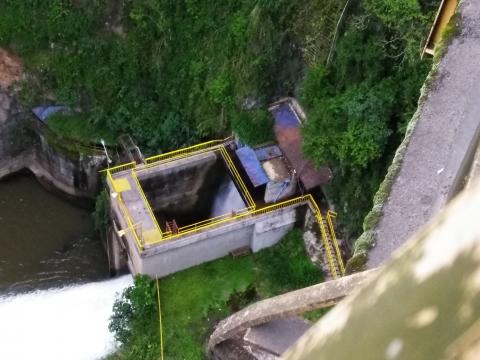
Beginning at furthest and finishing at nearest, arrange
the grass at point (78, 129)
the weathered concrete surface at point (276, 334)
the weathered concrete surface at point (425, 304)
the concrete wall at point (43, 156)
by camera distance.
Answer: the concrete wall at point (43, 156) → the grass at point (78, 129) → the weathered concrete surface at point (276, 334) → the weathered concrete surface at point (425, 304)

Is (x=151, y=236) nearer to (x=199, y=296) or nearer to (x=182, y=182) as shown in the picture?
(x=199, y=296)

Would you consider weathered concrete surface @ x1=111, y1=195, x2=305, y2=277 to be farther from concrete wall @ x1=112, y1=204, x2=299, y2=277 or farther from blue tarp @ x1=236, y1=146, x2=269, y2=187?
blue tarp @ x1=236, y1=146, x2=269, y2=187

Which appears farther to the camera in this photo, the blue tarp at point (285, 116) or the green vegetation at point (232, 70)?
the blue tarp at point (285, 116)

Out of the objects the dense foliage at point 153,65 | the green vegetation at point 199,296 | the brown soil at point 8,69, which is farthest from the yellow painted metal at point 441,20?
the brown soil at point 8,69

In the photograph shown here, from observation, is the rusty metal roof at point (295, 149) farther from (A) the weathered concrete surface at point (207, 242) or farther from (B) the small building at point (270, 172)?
(A) the weathered concrete surface at point (207, 242)

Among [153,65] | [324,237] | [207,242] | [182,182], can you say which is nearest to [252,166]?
[182,182]

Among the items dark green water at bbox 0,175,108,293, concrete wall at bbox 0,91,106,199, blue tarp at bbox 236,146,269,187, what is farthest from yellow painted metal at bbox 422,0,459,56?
dark green water at bbox 0,175,108,293
